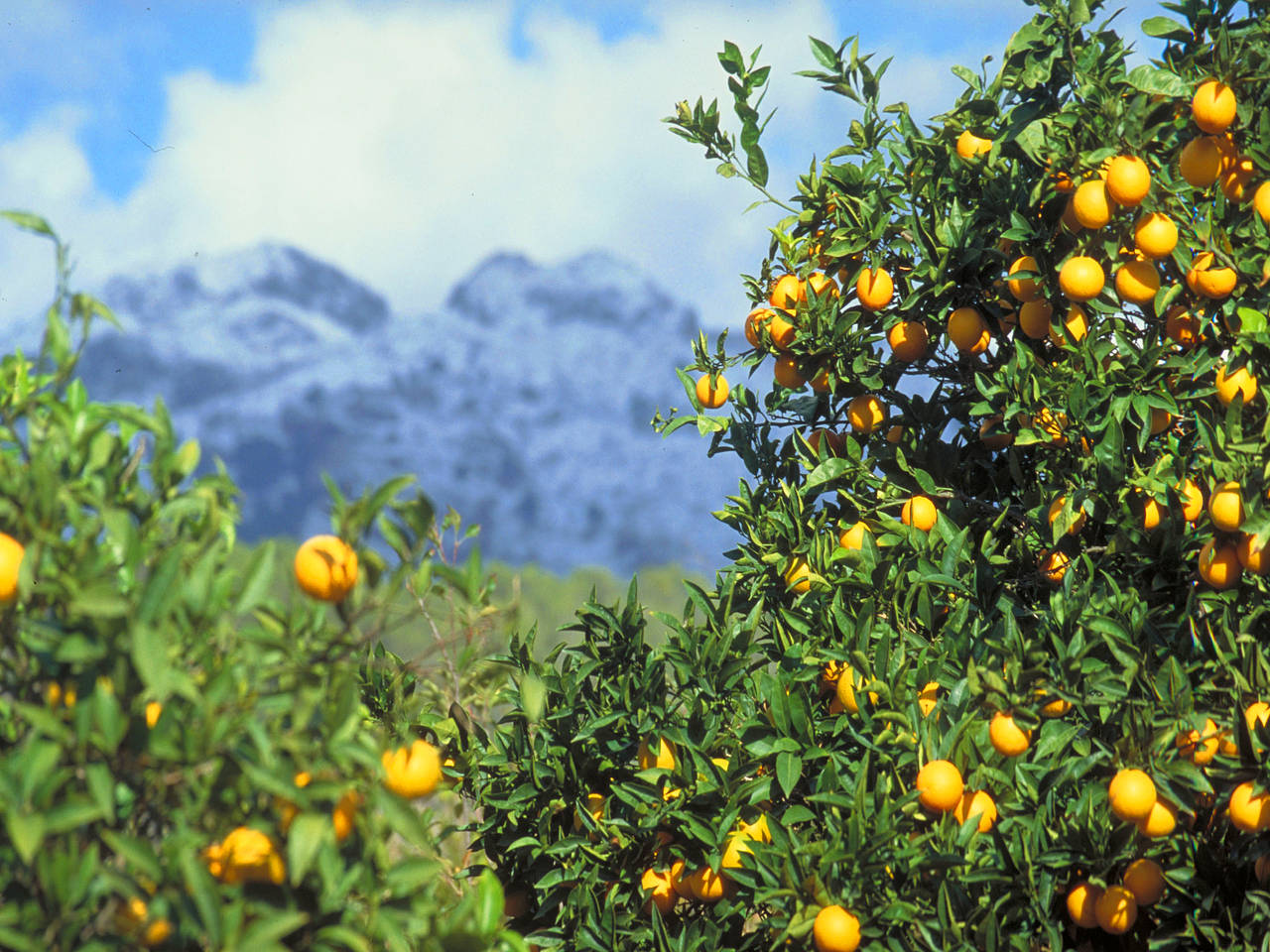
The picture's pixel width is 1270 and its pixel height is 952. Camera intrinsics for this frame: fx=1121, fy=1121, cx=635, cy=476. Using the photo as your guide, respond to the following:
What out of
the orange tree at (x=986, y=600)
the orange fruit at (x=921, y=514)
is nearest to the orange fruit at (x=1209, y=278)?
the orange tree at (x=986, y=600)

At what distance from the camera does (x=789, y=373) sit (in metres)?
2.99

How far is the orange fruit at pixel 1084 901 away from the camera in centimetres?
226

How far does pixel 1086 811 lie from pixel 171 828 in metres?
1.64

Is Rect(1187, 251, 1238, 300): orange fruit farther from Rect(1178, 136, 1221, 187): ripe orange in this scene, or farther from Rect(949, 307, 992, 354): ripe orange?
Rect(949, 307, 992, 354): ripe orange

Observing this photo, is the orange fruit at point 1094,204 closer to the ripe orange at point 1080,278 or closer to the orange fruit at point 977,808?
the ripe orange at point 1080,278

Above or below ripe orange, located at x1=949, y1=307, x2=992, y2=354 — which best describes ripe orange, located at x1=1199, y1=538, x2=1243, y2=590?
below

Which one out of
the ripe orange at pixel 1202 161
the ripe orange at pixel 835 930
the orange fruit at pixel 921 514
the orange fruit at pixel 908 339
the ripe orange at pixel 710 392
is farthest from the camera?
the ripe orange at pixel 710 392

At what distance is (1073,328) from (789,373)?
72 cm

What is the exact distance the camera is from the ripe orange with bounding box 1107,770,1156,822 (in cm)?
204

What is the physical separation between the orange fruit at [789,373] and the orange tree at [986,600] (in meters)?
0.01

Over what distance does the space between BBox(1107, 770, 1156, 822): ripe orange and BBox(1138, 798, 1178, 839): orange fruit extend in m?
0.03

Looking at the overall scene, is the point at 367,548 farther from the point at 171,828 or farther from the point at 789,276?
the point at 789,276

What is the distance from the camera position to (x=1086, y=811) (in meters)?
2.15

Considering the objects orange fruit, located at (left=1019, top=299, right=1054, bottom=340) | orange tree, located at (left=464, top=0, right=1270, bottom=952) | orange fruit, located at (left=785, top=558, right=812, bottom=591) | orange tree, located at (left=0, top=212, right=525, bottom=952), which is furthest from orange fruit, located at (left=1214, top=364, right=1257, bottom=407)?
orange tree, located at (left=0, top=212, right=525, bottom=952)
